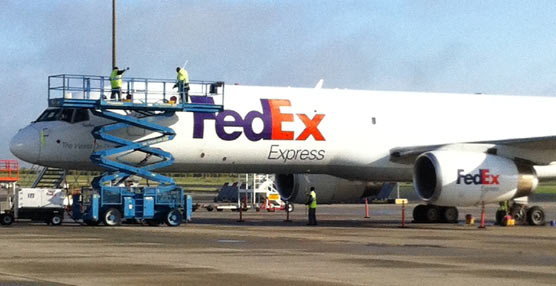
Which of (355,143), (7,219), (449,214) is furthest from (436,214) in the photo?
(7,219)

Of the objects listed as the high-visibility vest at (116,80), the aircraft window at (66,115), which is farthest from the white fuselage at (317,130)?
the high-visibility vest at (116,80)

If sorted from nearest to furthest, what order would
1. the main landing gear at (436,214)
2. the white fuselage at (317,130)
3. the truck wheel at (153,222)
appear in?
the white fuselage at (317,130), the truck wheel at (153,222), the main landing gear at (436,214)

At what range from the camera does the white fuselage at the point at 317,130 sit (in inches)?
1222

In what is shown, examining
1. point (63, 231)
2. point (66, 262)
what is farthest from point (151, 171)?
point (66, 262)

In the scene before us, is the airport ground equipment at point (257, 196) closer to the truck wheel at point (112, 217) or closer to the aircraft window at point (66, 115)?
the aircraft window at point (66, 115)

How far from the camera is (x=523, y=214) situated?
33938 mm

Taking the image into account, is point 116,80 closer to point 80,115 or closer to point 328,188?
point 80,115

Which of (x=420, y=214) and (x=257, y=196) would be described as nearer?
(x=420, y=214)

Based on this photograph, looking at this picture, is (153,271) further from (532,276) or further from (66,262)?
(532,276)

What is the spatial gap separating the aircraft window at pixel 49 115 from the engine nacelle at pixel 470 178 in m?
11.4

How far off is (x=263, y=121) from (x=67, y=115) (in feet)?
20.1

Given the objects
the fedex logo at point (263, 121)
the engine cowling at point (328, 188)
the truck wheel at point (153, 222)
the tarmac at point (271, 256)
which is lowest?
the tarmac at point (271, 256)

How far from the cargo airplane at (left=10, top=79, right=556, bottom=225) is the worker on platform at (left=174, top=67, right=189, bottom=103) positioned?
1.96 feet

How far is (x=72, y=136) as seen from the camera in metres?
30.8
